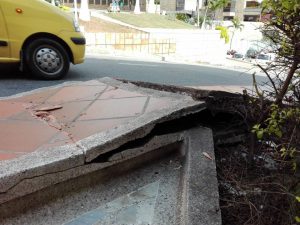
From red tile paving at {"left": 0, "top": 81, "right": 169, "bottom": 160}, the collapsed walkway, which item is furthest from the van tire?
the collapsed walkway

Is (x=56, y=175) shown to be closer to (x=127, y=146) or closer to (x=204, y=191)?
(x=127, y=146)

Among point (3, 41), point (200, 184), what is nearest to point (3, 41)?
point (3, 41)

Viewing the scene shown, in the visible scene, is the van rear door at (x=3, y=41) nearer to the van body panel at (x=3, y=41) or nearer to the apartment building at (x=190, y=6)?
the van body panel at (x=3, y=41)

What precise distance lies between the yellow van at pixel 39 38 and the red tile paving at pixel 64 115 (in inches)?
77.5

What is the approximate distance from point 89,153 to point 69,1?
46617 millimetres

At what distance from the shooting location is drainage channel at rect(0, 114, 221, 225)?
2002 mm

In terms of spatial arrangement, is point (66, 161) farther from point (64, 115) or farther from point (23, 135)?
point (64, 115)

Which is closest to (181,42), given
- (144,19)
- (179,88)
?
(144,19)

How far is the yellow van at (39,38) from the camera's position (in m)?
5.23

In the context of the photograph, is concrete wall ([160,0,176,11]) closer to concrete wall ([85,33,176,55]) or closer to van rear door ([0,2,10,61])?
concrete wall ([85,33,176,55])

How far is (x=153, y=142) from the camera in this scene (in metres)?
2.54

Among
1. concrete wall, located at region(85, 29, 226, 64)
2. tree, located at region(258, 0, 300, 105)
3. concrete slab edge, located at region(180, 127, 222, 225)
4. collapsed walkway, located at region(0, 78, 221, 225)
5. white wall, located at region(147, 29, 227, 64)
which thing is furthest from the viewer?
white wall, located at region(147, 29, 227, 64)

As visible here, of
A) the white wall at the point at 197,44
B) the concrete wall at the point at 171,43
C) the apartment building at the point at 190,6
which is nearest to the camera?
the concrete wall at the point at 171,43

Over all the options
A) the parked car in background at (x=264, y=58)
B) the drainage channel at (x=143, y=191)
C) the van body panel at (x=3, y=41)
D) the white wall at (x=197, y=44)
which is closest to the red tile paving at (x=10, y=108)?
the drainage channel at (x=143, y=191)
